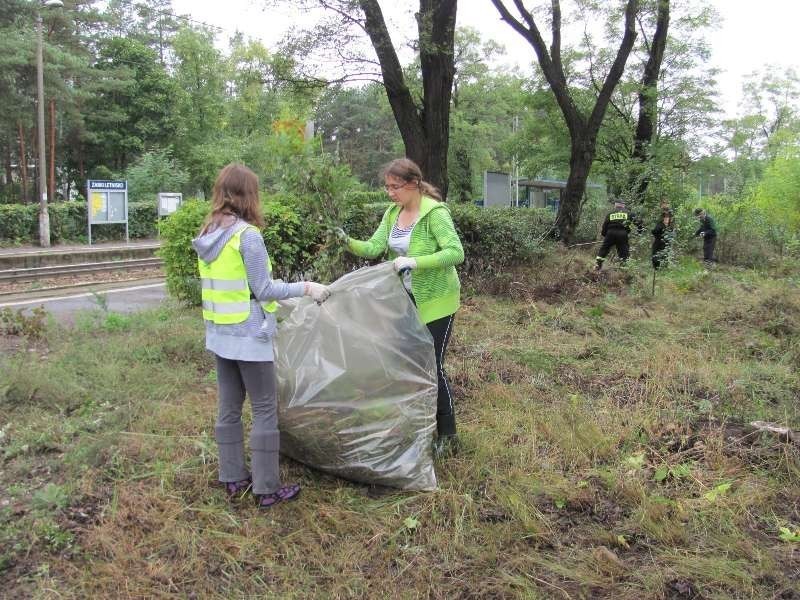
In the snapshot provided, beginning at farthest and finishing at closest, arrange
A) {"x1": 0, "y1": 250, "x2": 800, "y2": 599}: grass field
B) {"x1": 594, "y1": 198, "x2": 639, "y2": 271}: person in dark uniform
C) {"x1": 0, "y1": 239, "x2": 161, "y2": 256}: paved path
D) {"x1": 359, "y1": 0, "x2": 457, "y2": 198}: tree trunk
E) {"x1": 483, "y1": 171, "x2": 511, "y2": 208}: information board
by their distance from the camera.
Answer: {"x1": 0, "y1": 239, "x2": 161, "y2": 256}: paved path, {"x1": 483, "y1": 171, "x2": 511, "y2": 208}: information board, {"x1": 594, "y1": 198, "x2": 639, "y2": 271}: person in dark uniform, {"x1": 359, "y1": 0, "x2": 457, "y2": 198}: tree trunk, {"x1": 0, "y1": 250, "x2": 800, "y2": 599}: grass field

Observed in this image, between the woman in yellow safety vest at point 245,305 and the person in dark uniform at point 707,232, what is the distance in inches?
495

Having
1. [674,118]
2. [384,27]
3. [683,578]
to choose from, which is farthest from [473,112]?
[683,578]

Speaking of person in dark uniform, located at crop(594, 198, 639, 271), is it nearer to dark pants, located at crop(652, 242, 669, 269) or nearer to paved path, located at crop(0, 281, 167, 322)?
dark pants, located at crop(652, 242, 669, 269)

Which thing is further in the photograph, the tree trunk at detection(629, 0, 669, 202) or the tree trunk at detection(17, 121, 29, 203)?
the tree trunk at detection(17, 121, 29, 203)

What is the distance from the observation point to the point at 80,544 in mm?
2590

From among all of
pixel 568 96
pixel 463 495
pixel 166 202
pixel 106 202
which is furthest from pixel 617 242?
pixel 166 202

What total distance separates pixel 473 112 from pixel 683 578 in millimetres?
34930

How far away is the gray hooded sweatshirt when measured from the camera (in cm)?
274

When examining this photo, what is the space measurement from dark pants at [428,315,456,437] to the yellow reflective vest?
958mm

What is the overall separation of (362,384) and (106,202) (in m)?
21.2

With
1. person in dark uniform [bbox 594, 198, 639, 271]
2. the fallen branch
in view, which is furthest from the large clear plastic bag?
person in dark uniform [bbox 594, 198, 639, 271]

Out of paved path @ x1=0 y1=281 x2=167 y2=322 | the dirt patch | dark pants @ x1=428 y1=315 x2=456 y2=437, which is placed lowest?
paved path @ x1=0 y1=281 x2=167 y2=322

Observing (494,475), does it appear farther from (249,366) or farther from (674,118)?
(674,118)

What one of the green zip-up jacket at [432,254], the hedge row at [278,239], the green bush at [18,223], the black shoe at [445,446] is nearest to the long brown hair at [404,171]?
the green zip-up jacket at [432,254]
